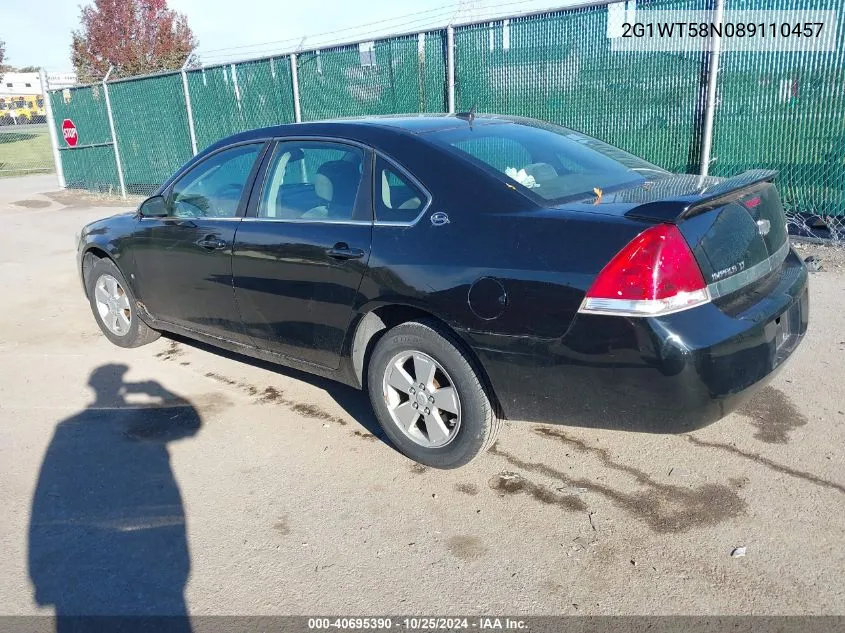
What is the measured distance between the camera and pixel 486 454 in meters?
3.71

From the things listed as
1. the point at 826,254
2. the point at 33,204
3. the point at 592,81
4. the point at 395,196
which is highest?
the point at 592,81

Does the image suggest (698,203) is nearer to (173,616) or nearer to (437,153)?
(437,153)

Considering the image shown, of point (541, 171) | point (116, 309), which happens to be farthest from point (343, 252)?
point (116, 309)

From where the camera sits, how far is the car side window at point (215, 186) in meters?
4.34

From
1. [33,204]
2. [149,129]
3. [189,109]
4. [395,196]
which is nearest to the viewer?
[395,196]

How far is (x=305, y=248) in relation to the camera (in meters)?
3.77

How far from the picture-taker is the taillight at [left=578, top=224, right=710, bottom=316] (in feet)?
8.85

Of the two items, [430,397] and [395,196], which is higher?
[395,196]

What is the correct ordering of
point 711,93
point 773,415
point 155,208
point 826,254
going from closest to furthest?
point 773,415 < point 155,208 < point 826,254 < point 711,93

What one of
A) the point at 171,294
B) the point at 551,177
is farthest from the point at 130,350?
the point at 551,177

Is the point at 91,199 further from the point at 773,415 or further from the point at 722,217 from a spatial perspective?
the point at 722,217

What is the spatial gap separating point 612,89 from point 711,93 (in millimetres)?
1064

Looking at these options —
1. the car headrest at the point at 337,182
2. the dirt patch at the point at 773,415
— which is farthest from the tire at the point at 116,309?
the dirt patch at the point at 773,415

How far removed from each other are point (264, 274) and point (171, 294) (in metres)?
1.12
